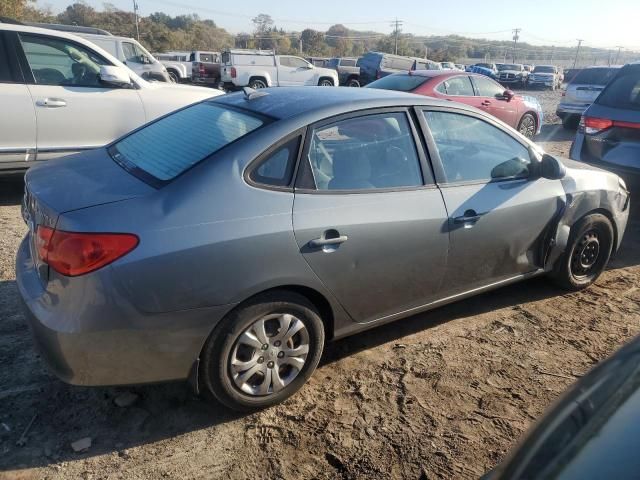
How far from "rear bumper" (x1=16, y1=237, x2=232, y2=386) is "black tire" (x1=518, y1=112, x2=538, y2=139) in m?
10.6

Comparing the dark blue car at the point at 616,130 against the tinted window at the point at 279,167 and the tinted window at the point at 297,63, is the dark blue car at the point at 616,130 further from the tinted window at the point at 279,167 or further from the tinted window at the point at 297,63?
the tinted window at the point at 297,63

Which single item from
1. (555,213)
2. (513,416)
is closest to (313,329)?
(513,416)

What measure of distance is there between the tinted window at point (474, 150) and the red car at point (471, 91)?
6127 mm

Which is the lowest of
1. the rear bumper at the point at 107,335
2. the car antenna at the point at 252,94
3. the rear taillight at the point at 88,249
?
the rear bumper at the point at 107,335

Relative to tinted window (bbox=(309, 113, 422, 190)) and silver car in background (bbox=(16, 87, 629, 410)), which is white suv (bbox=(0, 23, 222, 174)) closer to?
silver car in background (bbox=(16, 87, 629, 410))

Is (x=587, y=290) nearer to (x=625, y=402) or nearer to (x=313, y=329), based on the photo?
(x=313, y=329)

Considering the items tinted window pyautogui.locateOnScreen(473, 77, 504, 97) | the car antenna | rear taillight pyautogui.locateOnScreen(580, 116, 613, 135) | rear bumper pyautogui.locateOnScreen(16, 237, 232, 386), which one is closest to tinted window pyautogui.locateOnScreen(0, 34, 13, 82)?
the car antenna

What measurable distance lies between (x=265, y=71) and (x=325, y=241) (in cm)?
2031

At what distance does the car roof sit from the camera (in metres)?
2.93

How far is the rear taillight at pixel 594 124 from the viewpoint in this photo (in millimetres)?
5691

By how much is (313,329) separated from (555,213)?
6.70 ft

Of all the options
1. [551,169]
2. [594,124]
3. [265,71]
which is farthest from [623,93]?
[265,71]

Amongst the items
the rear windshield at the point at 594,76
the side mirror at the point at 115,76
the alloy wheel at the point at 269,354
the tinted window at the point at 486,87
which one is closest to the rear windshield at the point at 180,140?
the alloy wheel at the point at 269,354

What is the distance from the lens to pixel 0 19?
610cm
